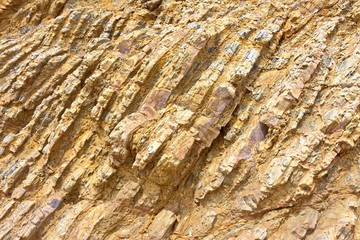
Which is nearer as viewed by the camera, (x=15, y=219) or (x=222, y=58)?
(x=15, y=219)

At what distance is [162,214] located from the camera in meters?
Result: 9.70

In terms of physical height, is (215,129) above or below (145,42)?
below

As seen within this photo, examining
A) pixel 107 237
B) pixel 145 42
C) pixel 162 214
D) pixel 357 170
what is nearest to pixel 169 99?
pixel 145 42

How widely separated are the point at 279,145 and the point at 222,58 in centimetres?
351

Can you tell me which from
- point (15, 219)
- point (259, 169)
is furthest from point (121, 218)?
point (259, 169)

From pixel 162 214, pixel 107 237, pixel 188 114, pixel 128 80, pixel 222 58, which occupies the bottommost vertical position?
pixel 107 237

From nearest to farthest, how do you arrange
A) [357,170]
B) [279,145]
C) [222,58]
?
[357,170]
[279,145]
[222,58]

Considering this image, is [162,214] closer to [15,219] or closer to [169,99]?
[169,99]

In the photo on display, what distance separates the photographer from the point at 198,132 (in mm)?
9797

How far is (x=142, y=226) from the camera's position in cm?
962

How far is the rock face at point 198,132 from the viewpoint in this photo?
8.84 metres

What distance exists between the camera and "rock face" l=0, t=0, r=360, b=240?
8844 mm

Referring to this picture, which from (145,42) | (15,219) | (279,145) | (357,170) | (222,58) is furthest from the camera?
(145,42)

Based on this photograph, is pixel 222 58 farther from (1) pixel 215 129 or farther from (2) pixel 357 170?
(2) pixel 357 170
